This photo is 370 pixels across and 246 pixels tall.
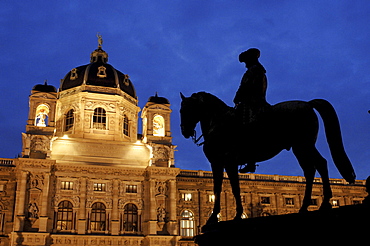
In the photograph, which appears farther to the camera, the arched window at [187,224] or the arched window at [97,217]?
the arched window at [187,224]

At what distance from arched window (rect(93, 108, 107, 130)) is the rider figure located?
38.2 m

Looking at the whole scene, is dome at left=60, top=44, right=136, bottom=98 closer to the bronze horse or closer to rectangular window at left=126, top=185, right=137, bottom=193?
rectangular window at left=126, top=185, right=137, bottom=193

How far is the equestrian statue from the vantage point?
23.8 feet

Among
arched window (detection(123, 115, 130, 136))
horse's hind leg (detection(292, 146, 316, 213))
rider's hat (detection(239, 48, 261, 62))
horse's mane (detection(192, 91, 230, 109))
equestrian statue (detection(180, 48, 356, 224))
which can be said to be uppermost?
arched window (detection(123, 115, 130, 136))

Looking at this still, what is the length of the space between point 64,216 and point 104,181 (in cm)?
494

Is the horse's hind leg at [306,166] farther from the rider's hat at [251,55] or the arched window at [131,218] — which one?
the arched window at [131,218]

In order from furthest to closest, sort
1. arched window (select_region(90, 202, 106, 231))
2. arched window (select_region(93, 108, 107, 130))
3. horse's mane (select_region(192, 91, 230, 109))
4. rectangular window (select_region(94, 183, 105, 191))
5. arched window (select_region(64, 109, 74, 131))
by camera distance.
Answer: arched window (select_region(64, 109, 74, 131)) < arched window (select_region(93, 108, 107, 130)) < rectangular window (select_region(94, 183, 105, 191)) < arched window (select_region(90, 202, 106, 231)) < horse's mane (select_region(192, 91, 230, 109))

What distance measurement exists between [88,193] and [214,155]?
34.1 metres

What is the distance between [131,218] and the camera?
41.8 meters

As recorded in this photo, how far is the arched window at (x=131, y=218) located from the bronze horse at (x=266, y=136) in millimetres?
33834

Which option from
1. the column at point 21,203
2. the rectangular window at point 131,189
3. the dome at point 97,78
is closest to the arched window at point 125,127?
the dome at point 97,78

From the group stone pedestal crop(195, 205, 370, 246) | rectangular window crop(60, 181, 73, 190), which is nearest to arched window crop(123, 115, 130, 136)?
rectangular window crop(60, 181, 73, 190)

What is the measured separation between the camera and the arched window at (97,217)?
40.4m

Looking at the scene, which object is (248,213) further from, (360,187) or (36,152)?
(36,152)
